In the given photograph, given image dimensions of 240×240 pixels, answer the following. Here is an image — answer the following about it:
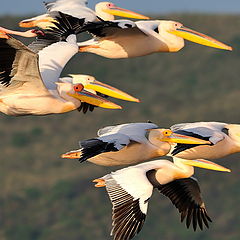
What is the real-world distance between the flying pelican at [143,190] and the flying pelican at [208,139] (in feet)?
0.61

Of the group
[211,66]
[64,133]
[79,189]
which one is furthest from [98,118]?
[211,66]

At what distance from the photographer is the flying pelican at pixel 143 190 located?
38.2 ft

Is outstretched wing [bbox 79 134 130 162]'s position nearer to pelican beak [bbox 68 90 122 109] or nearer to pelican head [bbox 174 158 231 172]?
pelican beak [bbox 68 90 122 109]

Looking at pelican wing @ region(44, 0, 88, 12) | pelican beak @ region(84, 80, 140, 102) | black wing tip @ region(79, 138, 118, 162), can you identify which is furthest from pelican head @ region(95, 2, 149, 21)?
black wing tip @ region(79, 138, 118, 162)

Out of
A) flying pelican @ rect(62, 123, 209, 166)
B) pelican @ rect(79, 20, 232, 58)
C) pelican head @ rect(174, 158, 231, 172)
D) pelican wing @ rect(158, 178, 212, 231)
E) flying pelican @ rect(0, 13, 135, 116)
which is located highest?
flying pelican @ rect(0, 13, 135, 116)

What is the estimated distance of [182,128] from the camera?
13.2 meters

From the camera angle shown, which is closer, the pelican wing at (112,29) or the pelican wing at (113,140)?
the pelican wing at (113,140)

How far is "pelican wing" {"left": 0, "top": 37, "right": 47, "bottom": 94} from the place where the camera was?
11336mm

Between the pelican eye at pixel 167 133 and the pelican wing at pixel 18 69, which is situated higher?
the pelican wing at pixel 18 69

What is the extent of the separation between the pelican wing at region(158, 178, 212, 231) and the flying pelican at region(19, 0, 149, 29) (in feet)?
7.28

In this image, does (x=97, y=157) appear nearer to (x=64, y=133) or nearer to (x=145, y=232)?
(x=145, y=232)

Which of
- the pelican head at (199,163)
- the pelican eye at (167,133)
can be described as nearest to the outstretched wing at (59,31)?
the pelican eye at (167,133)

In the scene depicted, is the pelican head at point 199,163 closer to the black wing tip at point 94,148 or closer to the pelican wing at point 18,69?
the black wing tip at point 94,148

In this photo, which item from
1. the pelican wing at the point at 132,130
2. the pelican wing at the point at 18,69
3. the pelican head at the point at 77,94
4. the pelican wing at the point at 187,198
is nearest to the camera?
the pelican wing at the point at 18,69
